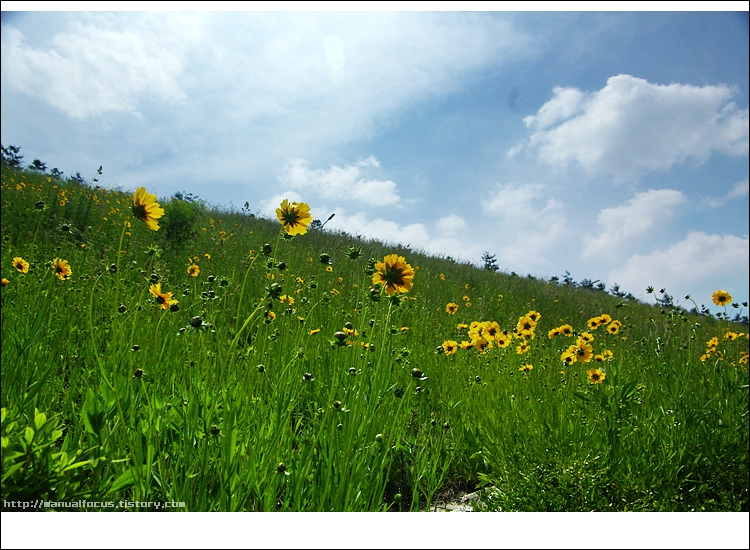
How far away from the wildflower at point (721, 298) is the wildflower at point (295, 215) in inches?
173

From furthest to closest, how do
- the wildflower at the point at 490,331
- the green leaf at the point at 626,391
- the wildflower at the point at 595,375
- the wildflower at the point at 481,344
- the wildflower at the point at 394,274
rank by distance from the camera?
1. the wildflower at the point at 490,331
2. the wildflower at the point at 481,344
3. the wildflower at the point at 595,375
4. the green leaf at the point at 626,391
5. the wildflower at the point at 394,274

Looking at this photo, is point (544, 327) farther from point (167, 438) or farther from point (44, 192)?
point (44, 192)

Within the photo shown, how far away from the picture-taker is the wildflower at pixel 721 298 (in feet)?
12.0

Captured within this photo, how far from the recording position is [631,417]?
181 cm

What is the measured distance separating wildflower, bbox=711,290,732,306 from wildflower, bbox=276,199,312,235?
14.4 feet

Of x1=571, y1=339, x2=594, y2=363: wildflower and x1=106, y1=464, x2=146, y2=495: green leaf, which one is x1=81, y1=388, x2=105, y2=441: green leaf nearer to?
x1=106, y1=464, x2=146, y2=495: green leaf

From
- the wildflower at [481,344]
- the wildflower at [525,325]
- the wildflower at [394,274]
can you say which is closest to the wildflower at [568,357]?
Answer: the wildflower at [525,325]

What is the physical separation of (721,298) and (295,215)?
4502 mm

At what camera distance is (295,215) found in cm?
152

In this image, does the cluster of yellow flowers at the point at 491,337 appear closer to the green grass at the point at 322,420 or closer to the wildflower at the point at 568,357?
the green grass at the point at 322,420

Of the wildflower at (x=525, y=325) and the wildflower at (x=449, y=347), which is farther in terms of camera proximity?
the wildflower at (x=525, y=325)

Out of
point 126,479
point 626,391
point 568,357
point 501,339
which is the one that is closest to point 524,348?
point 501,339

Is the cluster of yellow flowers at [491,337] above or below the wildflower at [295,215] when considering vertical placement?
below

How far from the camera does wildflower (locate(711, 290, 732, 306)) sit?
3653mm
